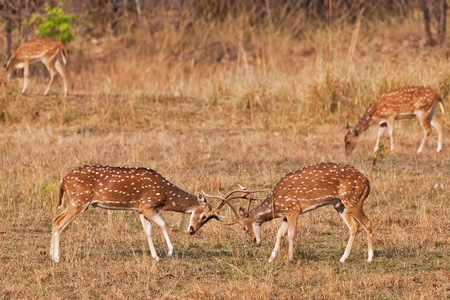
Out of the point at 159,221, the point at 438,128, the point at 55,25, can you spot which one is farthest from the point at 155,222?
the point at 55,25

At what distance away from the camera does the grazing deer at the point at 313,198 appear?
8320 millimetres

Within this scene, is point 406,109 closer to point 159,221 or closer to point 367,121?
point 367,121

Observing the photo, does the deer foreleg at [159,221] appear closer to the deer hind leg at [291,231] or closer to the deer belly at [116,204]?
the deer belly at [116,204]

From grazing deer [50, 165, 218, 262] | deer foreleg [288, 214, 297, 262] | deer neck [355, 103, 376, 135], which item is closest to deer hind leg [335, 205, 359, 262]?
deer foreleg [288, 214, 297, 262]

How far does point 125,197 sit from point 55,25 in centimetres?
1416

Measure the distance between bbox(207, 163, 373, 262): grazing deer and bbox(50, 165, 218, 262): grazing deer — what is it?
0.59 m

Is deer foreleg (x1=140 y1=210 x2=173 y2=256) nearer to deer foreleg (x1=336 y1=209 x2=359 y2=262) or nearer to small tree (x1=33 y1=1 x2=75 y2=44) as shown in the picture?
deer foreleg (x1=336 y1=209 x2=359 y2=262)

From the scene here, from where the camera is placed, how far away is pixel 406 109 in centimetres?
1529

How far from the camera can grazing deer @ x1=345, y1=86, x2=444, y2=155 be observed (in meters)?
15.2

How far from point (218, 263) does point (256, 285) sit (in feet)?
3.82

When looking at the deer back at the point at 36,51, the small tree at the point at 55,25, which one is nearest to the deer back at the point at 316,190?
the deer back at the point at 36,51

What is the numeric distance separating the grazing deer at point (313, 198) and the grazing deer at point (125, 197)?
588mm

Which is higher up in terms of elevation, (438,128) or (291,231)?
(291,231)

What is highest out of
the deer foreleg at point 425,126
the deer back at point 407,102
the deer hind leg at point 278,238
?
the deer hind leg at point 278,238
